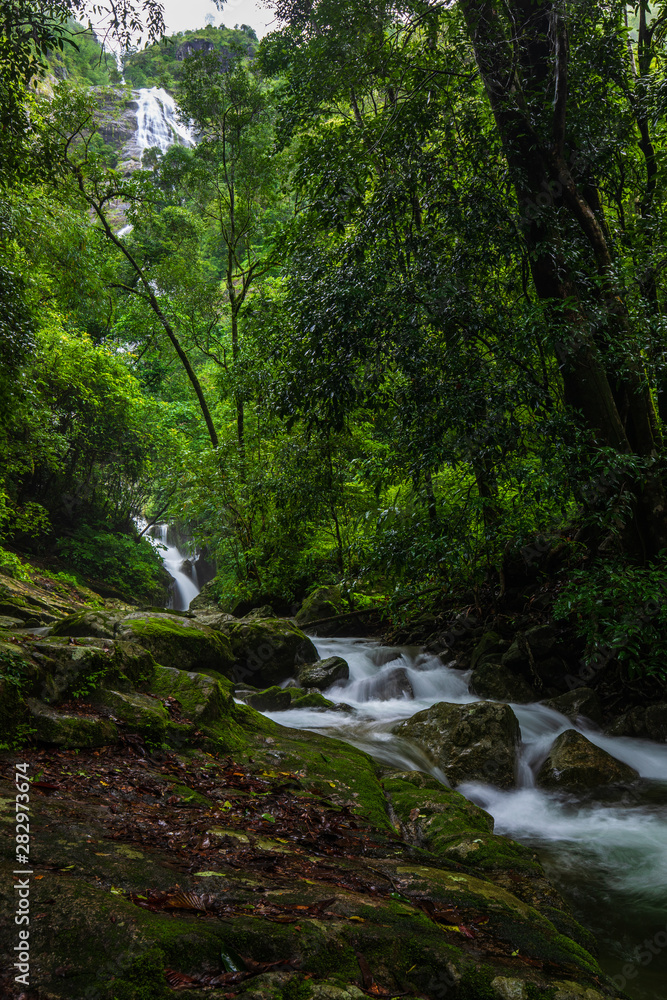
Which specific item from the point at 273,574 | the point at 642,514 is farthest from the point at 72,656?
the point at 273,574

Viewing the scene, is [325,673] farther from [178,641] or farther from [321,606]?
[321,606]

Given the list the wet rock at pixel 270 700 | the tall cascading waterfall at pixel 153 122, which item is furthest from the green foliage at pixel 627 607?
the tall cascading waterfall at pixel 153 122

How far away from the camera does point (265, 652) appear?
10922mm

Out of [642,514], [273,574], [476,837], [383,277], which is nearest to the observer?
[476,837]

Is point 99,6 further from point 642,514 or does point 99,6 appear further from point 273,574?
point 273,574

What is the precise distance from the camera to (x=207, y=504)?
14.2 meters

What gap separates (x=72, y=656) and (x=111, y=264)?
48.7 feet

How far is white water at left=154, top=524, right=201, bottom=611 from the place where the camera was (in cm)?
2500

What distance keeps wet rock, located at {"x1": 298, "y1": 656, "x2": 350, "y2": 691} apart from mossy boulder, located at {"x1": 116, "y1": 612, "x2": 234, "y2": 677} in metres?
2.26

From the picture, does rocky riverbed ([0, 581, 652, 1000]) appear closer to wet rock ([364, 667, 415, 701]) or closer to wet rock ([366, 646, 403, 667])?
wet rock ([364, 667, 415, 701])

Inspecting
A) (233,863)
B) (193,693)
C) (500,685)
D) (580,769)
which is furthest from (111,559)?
Answer: (233,863)

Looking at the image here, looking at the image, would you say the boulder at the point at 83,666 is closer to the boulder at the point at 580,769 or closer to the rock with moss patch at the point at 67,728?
the rock with moss patch at the point at 67,728

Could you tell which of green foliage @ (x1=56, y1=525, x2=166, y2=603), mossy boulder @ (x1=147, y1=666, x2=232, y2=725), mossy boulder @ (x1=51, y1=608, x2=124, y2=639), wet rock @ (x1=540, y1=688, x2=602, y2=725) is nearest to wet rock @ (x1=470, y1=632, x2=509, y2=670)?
wet rock @ (x1=540, y1=688, x2=602, y2=725)

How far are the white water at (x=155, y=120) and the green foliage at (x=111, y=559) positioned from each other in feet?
145
